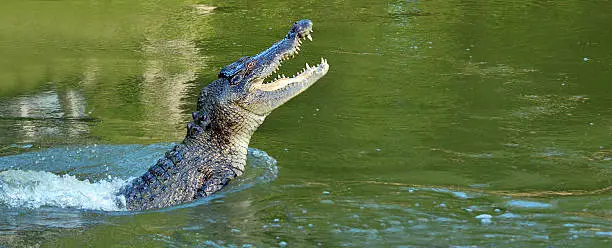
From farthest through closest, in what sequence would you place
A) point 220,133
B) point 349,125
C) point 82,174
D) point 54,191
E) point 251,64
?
1. point 349,125
2. point 82,174
3. point 251,64
4. point 220,133
5. point 54,191

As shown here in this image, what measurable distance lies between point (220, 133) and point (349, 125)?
189cm

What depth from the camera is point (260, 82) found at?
7242mm

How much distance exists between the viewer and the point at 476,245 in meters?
5.45

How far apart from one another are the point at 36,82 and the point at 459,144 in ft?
18.5

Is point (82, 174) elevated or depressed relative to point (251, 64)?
depressed

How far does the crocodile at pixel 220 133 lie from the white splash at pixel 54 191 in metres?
0.16

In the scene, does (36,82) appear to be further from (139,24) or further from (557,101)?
(557,101)

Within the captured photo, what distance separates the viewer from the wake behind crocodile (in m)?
6.82

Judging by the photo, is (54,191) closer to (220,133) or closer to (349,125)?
(220,133)

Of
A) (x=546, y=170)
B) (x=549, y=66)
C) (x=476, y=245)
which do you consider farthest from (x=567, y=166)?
(x=549, y=66)

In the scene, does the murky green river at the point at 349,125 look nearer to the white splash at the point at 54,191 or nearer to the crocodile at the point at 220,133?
the white splash at the point at 54,191

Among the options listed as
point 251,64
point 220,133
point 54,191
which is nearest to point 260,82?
point 251,64

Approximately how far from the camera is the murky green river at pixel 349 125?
6020 millimetres

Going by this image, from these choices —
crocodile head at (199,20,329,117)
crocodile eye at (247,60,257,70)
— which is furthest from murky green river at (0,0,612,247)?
crocodile eye at (247,60,257,70)
